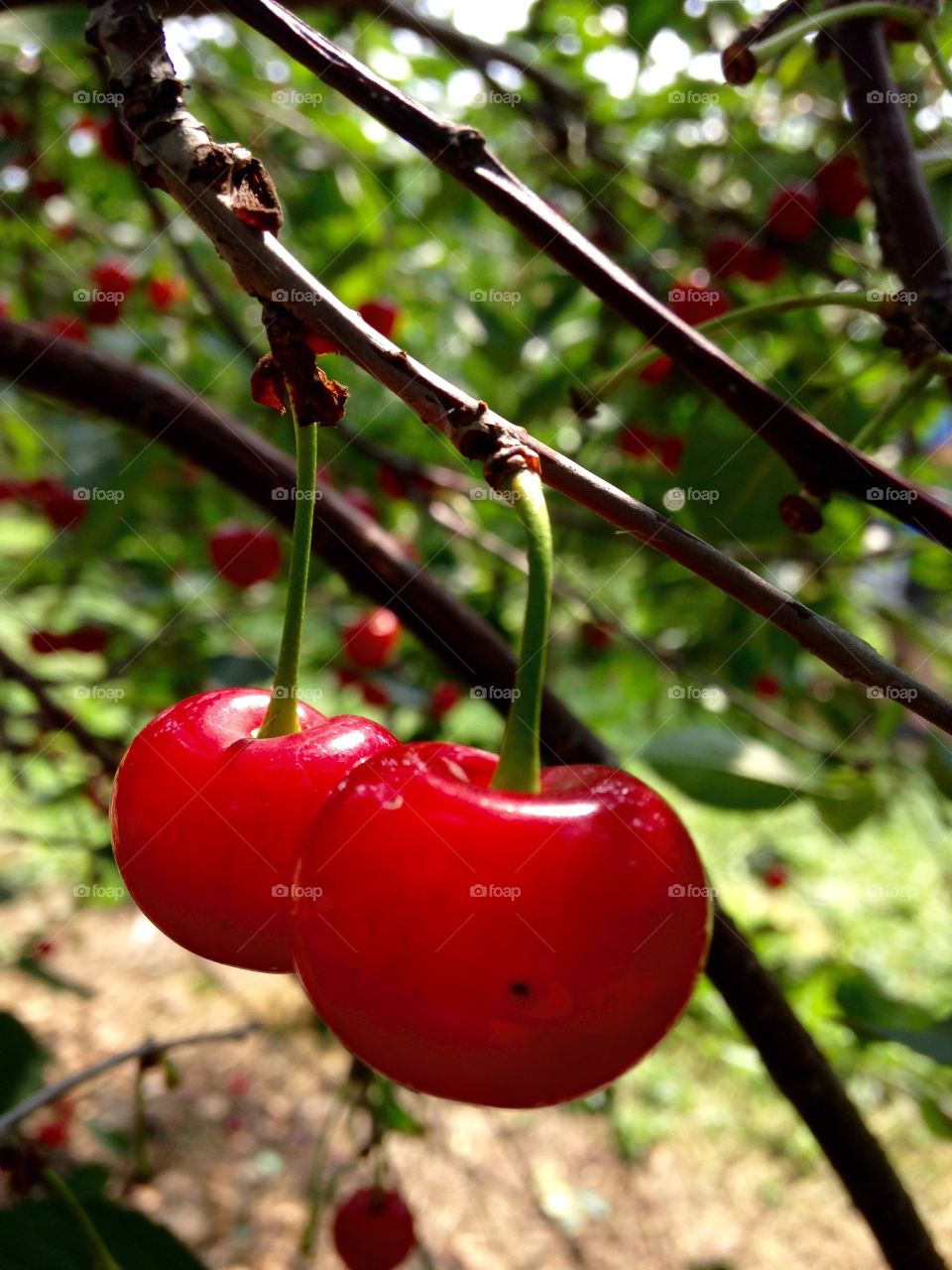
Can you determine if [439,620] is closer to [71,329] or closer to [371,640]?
[371,640]

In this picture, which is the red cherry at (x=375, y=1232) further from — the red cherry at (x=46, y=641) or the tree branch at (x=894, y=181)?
the red cherry at (x=46, y=641)

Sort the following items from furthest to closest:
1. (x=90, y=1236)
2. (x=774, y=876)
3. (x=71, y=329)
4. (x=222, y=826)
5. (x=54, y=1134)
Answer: (x=774, y=876) < (x=71, y=329) < (x=54, y=1134) < (x=90, y=1236) < (x=222, y=826)

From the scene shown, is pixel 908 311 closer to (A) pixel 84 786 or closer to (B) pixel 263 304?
(B) pixel 263 304

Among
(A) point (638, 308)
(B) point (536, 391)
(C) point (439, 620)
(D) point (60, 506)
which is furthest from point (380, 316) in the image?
(A) point (638, 308)

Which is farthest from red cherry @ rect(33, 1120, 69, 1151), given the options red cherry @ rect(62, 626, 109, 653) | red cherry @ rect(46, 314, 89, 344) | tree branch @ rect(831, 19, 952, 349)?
tree branch @ rect(831, 19, 952, 349)

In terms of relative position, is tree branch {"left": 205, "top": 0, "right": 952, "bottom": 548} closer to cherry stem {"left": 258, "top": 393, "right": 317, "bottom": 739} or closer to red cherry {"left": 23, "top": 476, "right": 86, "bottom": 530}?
cherry stem {"left": 258, "top": 393, "right": 317, "bottom": 739}

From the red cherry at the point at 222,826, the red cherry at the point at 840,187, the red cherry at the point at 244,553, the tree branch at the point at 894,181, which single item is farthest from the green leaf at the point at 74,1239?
the red cherry at the point at 840,187

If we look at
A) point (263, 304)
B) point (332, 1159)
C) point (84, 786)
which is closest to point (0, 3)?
point (263, 304)
